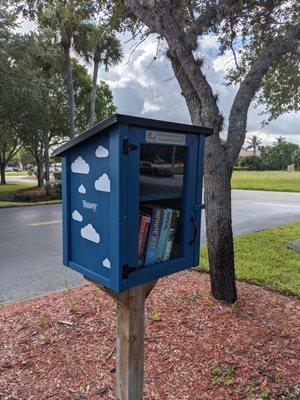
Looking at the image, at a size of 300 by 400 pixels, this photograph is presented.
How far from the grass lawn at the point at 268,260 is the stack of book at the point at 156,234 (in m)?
2.86

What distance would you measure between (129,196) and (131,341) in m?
0.87

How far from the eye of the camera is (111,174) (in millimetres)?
1628

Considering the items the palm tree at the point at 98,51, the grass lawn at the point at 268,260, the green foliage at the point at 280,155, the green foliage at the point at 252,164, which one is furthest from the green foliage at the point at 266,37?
the green foliage at the point at 280,155

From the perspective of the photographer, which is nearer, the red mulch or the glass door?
the glass door

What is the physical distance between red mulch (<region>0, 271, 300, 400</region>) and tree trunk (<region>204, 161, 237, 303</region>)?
0.19 meters

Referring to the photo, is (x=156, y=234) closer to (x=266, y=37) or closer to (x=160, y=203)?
(x=160, y=203)

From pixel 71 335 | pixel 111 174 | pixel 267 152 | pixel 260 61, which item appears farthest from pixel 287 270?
pixel 267 152

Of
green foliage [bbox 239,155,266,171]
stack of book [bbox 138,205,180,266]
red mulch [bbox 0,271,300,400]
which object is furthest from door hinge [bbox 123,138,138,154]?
green foliage [bbox 239,155,266,171]

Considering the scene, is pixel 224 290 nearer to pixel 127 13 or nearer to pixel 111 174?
pixel 111 174

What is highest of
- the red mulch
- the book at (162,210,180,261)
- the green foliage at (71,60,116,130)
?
the green foliage at (71,60,116,130)

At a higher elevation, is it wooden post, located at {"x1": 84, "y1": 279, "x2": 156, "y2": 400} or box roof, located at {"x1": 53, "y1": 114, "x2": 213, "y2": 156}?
box roof, located at {"x1": 53, "y1": 114, "x2": 213, "y2": 156}

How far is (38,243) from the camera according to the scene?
7137 millimetres

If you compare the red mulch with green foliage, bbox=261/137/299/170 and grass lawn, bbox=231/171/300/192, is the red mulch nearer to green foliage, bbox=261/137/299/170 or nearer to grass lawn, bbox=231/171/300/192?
grass lawn, bbox=231/171/300/192

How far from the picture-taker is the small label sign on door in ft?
5.60
